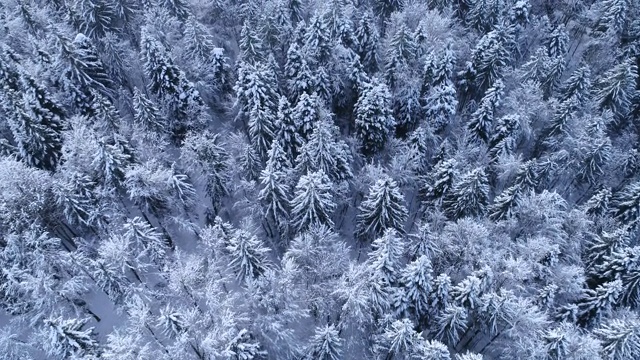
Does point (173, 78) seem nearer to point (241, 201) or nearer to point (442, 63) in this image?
point (241, 201)

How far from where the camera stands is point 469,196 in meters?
→ 41.8

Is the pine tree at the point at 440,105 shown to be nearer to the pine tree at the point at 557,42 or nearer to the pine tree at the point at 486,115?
the pine tree at the point at 486,115

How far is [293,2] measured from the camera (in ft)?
200

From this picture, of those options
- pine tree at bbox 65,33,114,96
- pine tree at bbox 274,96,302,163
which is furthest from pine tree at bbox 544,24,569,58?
pine tree at bbox 65,33,114,96

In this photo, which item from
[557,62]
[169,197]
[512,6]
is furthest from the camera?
[512,6]

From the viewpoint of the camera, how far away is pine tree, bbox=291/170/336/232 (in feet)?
125

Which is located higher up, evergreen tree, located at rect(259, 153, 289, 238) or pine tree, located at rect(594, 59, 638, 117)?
pine tree, located at rect(594, 59, 638, 117)

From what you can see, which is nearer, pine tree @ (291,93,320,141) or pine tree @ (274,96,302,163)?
pine tree @ (274,96,302,163)

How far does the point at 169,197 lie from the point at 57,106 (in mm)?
15929

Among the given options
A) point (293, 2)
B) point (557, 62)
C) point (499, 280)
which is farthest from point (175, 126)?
point (557, 62)

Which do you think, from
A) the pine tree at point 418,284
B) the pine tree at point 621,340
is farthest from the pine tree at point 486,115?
the pine tree at point 621,340

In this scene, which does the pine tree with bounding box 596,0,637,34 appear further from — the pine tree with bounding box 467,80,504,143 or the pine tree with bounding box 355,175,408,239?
the pine tree with bounding box 355,175,408,239

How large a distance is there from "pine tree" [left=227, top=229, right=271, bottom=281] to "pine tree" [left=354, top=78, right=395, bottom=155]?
17569 millimetres

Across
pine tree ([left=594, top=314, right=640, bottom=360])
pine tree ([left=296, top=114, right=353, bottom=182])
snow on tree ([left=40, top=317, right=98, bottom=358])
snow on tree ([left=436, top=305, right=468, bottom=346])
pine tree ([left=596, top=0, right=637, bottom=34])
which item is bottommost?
snow on tree ([left=40, top=317, right=98, bottom=358])
